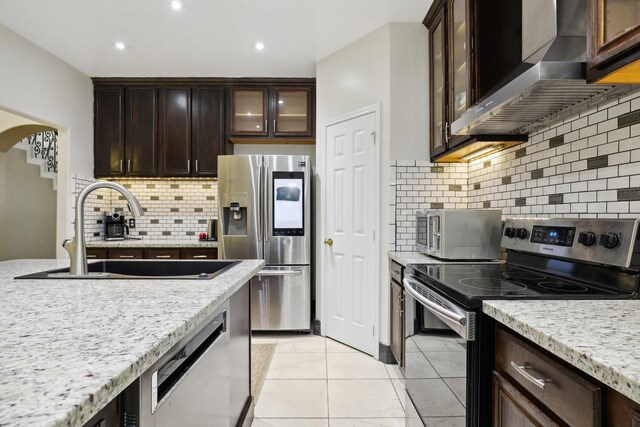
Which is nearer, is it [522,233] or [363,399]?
[522,233]

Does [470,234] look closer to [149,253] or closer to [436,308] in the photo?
[436,308]

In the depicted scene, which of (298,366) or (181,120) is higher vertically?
(181,120)

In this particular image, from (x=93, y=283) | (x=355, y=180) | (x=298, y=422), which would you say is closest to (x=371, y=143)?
(x=355, y=180)

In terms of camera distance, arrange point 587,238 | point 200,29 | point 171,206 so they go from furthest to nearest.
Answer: point 171,206 → point 200,29 → point 587,238

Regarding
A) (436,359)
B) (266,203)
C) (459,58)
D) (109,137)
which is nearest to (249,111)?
(266,203)

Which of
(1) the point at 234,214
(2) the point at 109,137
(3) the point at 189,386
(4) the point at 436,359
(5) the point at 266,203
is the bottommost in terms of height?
(4) the point at 436,359

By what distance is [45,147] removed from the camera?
505cm

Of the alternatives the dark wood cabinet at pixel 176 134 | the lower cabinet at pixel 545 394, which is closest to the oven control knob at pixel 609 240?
the lower cabinet at pixel 545 394

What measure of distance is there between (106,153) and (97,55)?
1025 mm

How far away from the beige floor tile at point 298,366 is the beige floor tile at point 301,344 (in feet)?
0.29

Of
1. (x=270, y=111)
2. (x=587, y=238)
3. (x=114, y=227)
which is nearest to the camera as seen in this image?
(x=587, y=238)

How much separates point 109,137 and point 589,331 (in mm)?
4446

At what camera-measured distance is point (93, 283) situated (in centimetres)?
127

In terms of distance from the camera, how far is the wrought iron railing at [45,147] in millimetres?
4855
